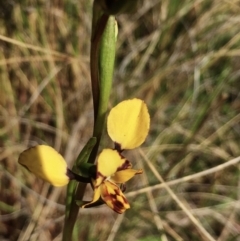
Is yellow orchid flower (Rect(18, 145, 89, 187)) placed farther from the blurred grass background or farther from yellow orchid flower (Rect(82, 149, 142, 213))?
the blurred grass background

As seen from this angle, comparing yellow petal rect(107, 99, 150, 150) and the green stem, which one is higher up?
the green stem

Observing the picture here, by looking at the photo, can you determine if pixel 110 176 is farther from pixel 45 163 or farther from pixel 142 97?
pixel 142 97

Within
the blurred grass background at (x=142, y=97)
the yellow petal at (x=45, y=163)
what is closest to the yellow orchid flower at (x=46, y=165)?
the yellow petal at (x=45, y=163)

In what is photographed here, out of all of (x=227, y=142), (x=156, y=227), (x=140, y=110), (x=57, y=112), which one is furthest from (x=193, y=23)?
(x=140, y=110)

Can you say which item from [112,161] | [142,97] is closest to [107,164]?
[112,161]

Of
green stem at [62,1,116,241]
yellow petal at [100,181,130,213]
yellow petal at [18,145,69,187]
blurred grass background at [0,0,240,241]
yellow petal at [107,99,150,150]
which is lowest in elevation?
yellow petal at [100,181,130,213]

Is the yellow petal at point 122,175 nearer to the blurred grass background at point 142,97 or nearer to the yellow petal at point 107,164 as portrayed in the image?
the yellow petal at point 107,164

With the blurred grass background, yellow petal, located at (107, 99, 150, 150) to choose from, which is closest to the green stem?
yellow petal, located at (107, 99, 150, 150)
